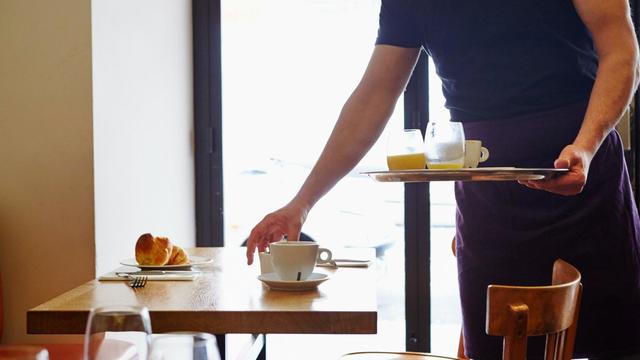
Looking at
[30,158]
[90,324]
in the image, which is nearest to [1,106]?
[30,158]

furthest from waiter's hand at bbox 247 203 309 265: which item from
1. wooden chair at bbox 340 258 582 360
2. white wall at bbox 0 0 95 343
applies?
white wall at bbox 0 0 95 343

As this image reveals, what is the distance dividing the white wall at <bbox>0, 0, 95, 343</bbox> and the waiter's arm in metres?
→ 1.53

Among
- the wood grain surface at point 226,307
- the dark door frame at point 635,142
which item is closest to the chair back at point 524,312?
the wood grain surface at point 226,307

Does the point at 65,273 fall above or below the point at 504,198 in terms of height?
below

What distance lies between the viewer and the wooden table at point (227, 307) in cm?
125

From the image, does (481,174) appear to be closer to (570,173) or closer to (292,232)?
(570,173)

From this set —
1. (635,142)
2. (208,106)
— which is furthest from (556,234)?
(208,106)

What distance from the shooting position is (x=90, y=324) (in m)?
0.64

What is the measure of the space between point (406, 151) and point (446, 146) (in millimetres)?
113

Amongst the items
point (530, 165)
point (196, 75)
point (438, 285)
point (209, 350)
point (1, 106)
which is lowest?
point (438, 285)

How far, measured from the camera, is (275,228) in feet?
5.08

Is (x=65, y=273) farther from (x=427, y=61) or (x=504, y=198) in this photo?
(x=427, y=61)

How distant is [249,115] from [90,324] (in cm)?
281

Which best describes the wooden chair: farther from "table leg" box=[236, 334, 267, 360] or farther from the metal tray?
"table leg" box=[236, 334, 267, 360]
